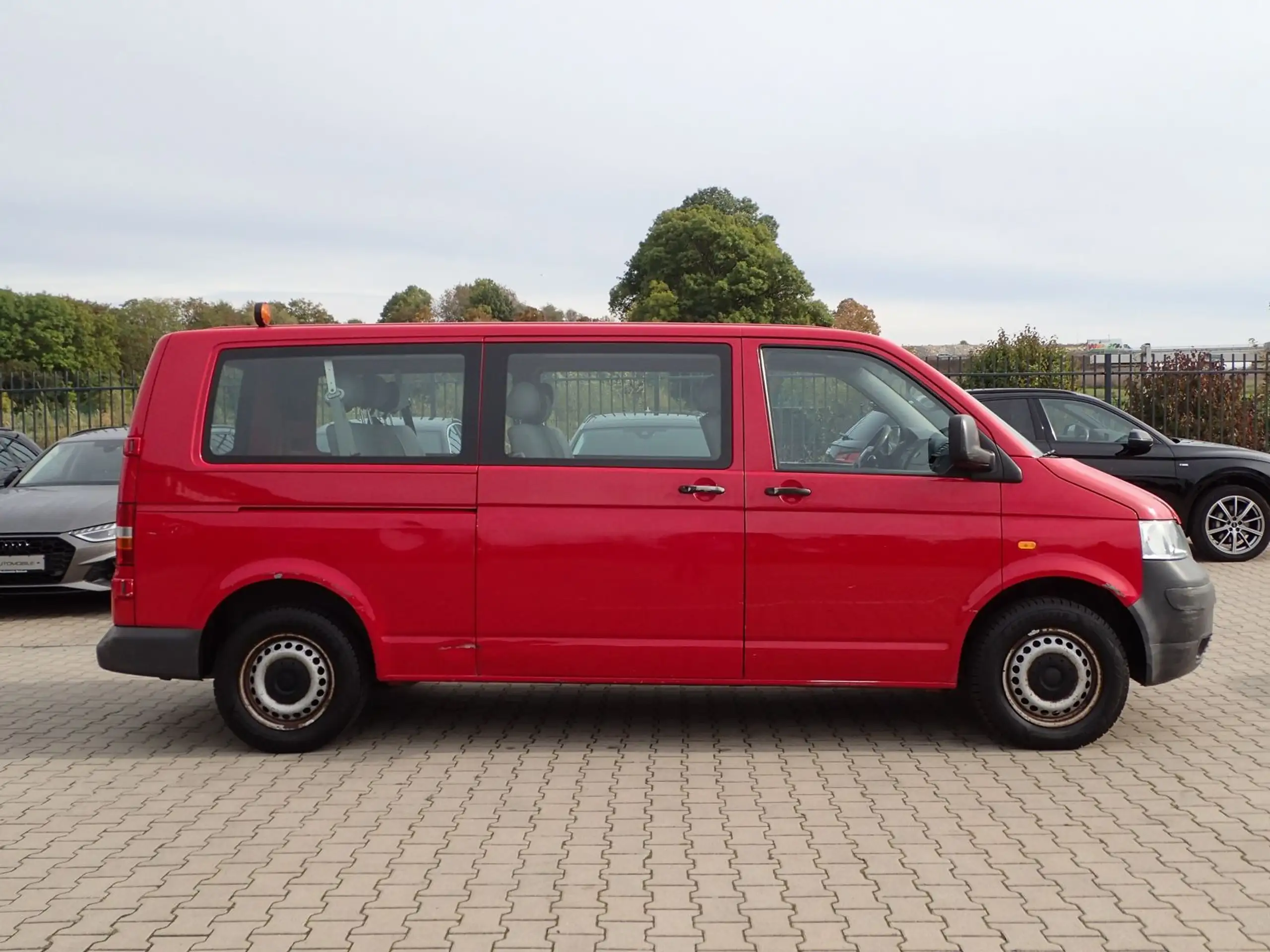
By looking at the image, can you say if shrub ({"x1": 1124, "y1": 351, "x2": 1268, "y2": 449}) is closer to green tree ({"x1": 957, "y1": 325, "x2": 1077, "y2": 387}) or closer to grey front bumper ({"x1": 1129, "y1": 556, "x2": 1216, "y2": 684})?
green tree ({"x1": 957, "y1": 325, "x2": 1077, "y2": 387})

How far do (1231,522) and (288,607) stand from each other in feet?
34.8

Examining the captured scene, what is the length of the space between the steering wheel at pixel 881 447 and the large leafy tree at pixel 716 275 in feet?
227

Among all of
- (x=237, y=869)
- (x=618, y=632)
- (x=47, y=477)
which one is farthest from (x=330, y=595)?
(x=47, y=477)

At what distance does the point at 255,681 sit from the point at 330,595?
538 mm

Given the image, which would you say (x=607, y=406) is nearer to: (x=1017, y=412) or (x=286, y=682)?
(x=286, y=682)

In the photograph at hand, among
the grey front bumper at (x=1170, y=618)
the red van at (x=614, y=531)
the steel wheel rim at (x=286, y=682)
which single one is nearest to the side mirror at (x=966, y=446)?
the red van at (x=614, y=531)

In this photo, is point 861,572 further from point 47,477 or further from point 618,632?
point 47,477

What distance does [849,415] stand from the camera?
21.7ft

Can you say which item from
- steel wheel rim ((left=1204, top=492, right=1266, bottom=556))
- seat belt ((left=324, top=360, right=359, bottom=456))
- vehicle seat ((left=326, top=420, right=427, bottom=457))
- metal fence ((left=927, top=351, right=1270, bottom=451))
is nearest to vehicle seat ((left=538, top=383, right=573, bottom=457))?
vehicle seat ((left=326, top=420, right=427, bottom=457))

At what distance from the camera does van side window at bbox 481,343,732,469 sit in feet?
21.5

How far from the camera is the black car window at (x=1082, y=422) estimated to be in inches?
549

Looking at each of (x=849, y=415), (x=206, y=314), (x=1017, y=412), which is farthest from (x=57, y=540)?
(x=206, y=314)

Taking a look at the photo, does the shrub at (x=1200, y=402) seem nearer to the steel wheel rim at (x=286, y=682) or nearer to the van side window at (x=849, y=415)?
the van side window at (x=849, y=415)

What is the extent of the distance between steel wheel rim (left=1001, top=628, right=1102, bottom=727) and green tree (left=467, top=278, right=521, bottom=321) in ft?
343
